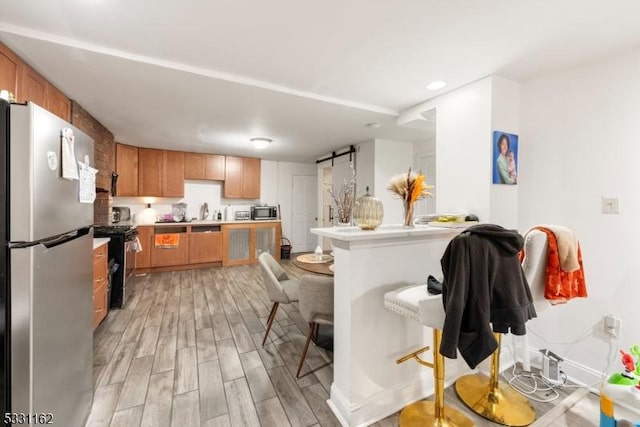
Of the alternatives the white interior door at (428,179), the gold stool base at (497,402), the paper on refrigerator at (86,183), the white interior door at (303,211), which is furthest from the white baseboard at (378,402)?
the white interior door at (303,211)

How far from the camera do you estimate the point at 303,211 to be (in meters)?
6.74

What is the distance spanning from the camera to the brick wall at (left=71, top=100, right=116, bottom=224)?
2.91 meters

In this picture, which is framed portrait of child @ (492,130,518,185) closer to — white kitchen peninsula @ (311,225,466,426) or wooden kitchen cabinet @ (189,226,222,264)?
white kitchen peninsula @ (311,225,466,426)

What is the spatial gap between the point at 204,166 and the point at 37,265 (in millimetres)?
4773

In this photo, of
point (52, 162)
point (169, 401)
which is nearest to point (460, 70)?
point (52, 162)

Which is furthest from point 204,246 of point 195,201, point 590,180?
point 590,180

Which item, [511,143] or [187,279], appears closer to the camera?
[511,143]

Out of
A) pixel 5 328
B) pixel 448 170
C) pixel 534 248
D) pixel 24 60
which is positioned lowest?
pixel 5 328

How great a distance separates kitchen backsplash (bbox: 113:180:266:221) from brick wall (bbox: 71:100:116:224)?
3.14 ft

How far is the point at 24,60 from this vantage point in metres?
1.92

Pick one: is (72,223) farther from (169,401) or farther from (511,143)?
(511,143)

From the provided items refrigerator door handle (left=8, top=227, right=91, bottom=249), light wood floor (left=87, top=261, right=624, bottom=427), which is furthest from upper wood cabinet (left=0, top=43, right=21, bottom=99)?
light wood floor (left=87, top=261, right=624, bottom=427)

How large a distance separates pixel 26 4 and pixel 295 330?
2.96 m

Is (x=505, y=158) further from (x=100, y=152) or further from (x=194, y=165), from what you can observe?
(x=194, y=165)
